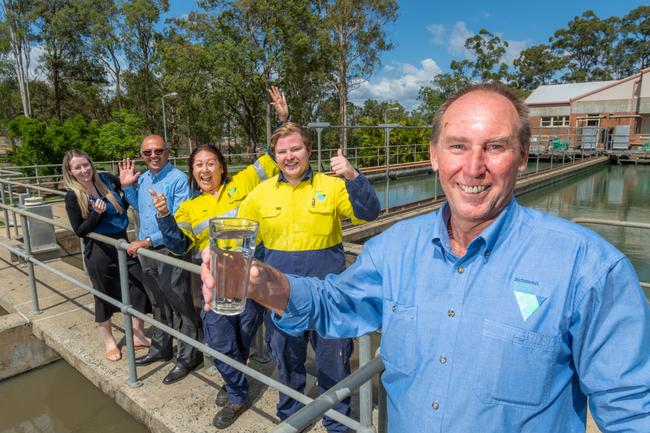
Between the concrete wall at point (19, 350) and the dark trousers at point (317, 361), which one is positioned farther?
the concrete wall at point (19, 350)

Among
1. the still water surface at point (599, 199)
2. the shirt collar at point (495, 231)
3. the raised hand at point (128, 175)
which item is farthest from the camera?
the still water surface at point (599, 199)

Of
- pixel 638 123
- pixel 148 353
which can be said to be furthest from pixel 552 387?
pixel 638 123

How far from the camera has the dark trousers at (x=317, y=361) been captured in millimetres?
2346

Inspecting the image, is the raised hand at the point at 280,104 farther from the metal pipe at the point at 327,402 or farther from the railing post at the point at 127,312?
the metal pipe at the point at 327,402

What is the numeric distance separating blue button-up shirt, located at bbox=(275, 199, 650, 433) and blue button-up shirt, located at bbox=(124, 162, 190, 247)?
89.6 inches

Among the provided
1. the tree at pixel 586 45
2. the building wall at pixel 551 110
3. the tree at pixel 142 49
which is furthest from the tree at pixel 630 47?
the tree at pixel 142 49

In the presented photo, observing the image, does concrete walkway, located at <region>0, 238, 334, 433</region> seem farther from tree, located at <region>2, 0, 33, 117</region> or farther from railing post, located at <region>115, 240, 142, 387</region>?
tree, located at <region>2, 0, 33, 117</region>

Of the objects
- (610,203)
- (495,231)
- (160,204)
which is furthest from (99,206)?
(610,203)

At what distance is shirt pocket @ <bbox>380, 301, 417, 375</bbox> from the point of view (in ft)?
3.66

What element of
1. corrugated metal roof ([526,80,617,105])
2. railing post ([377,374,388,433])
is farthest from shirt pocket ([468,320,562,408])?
corrugated metal roof ([526,80,617,105])

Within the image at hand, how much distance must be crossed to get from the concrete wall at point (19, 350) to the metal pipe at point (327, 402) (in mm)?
3458

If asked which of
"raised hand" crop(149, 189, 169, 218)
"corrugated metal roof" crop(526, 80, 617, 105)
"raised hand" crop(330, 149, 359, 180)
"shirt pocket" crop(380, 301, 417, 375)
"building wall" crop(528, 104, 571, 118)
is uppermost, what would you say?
"corrugated metal roof" crop(526, 80, 617, 105)

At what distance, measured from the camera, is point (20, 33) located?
25219 mm

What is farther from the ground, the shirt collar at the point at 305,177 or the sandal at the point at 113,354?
the shirt collar at the point at 305,177
